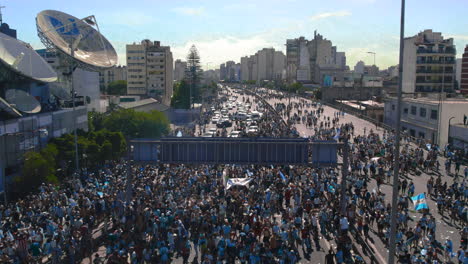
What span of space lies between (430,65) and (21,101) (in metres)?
57.5

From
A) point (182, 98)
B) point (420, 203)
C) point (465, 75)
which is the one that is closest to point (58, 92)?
point (420, 203)

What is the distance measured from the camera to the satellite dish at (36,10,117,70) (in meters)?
34.6

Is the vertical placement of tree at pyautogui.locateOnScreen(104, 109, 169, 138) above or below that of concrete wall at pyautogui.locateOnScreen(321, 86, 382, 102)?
below

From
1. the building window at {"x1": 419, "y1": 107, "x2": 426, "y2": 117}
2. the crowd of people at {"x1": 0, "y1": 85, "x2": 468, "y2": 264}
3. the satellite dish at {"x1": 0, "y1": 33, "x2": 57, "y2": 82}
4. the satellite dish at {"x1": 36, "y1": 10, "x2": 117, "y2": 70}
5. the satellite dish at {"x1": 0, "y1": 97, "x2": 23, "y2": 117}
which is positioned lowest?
the crowd of people at {"x1": 0, "y1": 85, "x2": 468, "y2": 264}

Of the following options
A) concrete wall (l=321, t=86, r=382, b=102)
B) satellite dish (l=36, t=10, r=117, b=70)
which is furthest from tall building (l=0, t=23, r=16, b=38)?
concrete wall (l=321, t=86, r=382, b=102)

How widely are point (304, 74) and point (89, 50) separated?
127977mm

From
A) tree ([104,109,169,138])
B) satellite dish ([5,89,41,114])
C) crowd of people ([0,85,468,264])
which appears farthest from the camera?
tree ([104,109,169,138])

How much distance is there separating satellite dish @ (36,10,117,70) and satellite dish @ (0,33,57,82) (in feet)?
6.34

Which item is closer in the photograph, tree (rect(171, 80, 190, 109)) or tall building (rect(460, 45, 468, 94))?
tree (rect(171, 80, 190, 109))

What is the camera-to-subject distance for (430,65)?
65.9 m

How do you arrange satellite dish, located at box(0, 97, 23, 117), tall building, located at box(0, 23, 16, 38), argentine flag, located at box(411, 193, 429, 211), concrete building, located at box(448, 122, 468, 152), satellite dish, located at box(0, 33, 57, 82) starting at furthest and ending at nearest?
tall building, located at box(0, 23, 16, 38), concrete building, located at box(448, 122, 468, 152), satellite dish, located at box(0, 33, 57, 82), satellite dish, located at box(0, 97, 23, 117), argentine flag, located at box(411, 193, 429, 211)

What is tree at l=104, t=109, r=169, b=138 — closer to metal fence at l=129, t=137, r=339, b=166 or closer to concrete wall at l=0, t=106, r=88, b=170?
concrete wall at l=0, t=106, r=88, b=170

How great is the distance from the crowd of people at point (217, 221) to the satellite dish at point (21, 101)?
6.35m

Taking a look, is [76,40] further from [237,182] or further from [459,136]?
[459,136]
